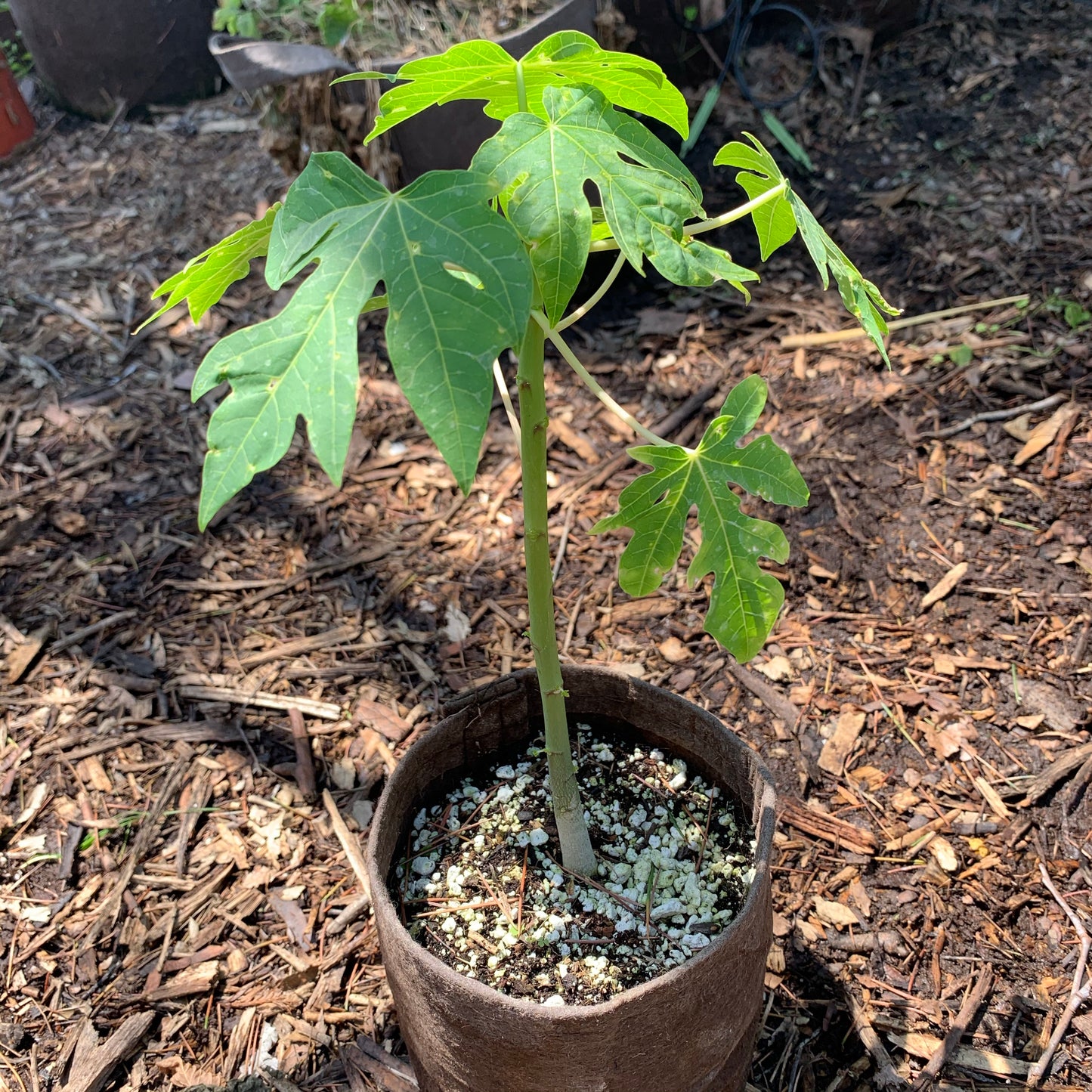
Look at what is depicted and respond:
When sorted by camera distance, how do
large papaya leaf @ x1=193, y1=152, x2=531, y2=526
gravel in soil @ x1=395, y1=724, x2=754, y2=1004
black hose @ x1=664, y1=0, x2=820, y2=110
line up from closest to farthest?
large papaya leaf @ x1=193, y1=152, x2=531, y2=526, gravel in soil @ x1=395, y1=724, x2=754, y2=1004, black hose @ x1=664, y1=0, x2=820, y2=110

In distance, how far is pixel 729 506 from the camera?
1.26m

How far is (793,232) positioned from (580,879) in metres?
1.07

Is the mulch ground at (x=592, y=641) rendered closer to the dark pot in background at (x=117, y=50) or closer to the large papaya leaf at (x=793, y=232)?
the large papaya leaf at (x=793, y=232)

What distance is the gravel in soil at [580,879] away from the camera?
1460 millimetres

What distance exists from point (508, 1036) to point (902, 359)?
2.59 metres

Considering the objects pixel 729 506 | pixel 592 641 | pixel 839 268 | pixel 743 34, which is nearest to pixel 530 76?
pixel 839 268

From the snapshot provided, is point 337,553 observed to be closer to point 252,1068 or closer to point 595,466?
point 595,466

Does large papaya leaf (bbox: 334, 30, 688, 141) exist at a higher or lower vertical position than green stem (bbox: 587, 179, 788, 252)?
higher

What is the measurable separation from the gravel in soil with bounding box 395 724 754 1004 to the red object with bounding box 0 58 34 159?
4634mm

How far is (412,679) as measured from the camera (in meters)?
2.41

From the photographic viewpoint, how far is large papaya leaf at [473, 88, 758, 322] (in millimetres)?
961

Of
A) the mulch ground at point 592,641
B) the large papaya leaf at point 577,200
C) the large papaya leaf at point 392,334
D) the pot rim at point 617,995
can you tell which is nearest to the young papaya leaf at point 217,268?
Result: the large papaya leaf at point 392,334

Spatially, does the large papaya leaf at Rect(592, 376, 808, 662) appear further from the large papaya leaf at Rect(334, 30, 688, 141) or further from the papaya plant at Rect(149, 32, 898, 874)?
the large papaya leaf at Rect(334, 30, 688, 141)

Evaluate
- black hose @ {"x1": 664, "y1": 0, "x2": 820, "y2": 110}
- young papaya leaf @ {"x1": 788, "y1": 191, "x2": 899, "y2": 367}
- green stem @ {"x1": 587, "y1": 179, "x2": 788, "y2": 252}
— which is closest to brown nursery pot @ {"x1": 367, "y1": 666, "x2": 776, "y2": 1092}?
young papaya leaf @ {"x1": 788, "y1": 191, "x2": 899, "y2": 367}
